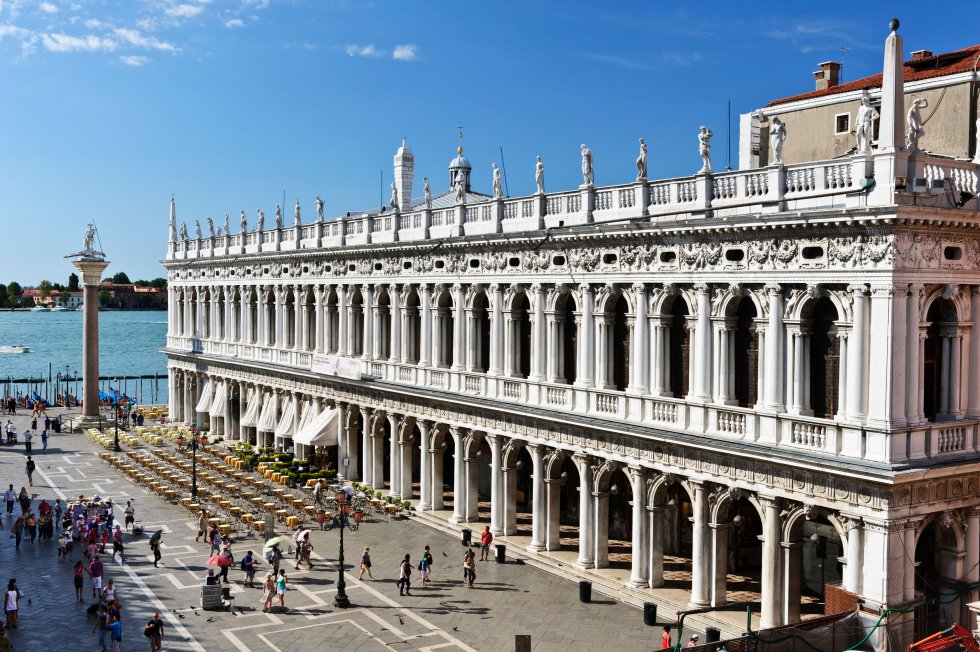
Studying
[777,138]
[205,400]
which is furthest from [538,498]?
[205,400]

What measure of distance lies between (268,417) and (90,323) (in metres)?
20.9

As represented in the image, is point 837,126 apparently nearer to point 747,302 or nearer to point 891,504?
point 747,302

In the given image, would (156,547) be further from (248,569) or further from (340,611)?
(340,611)

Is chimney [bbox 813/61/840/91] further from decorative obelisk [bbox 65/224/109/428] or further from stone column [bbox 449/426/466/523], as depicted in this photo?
decorative obelisk [bbox 65/224/109/428]

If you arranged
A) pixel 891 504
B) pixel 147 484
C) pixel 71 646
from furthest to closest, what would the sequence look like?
pixel 147 484, pixel 71 646, pixel 891 504

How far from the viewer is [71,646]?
27281 millimetres

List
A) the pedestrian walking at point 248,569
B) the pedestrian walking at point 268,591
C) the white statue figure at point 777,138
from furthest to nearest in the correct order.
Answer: the pedestrian walking at point 248,569 < the pedestrian walking at point 268,591 < the white statue figure at point 777,138

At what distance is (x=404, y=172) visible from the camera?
178 feet

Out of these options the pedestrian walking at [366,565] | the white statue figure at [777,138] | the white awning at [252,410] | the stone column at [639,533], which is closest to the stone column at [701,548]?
the stone column at [639,533]

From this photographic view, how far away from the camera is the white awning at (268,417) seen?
54719mm

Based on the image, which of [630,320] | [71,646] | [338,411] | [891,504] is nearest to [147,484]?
[338,411]

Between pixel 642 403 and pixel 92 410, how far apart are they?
5125 centimetres

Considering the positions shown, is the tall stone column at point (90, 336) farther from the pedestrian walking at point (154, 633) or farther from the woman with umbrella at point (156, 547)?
the pedestrian walking at point (154, 633)

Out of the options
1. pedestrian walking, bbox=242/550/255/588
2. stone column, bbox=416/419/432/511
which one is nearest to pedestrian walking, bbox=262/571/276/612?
pedestrian walking, bbox=242/550/255/588
